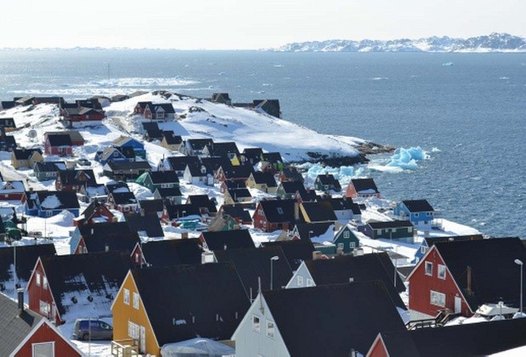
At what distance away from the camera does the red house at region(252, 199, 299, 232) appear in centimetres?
6981

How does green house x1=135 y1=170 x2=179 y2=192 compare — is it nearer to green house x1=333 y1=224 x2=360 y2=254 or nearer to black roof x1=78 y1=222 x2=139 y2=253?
green house x1=333 y1=224 x2=360 y2=254

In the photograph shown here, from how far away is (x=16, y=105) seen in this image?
452ft

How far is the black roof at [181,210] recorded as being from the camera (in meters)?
72.1

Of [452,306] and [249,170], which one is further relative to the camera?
[249,170]

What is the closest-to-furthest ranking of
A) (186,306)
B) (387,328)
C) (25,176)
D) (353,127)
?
(387,328) → (186,306) → (25,176) → (353,127)

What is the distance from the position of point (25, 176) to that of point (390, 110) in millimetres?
106315

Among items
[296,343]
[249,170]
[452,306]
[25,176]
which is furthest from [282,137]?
[296,343]

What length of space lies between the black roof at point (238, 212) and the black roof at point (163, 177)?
12.7 metres

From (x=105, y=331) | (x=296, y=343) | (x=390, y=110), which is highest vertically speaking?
(x=296, y=343)

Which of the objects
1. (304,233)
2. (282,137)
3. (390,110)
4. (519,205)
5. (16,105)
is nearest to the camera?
(304,233)

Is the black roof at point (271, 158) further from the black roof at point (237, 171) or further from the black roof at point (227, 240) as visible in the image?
the black roof at point (227, 240)

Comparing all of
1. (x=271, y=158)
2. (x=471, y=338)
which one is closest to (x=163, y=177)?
(x=271, y=158)

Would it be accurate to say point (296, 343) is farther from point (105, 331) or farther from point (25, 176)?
point (25, 176)

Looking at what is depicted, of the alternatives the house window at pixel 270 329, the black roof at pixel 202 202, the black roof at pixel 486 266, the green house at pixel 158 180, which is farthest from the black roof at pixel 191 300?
the green house at pixel 158 180
